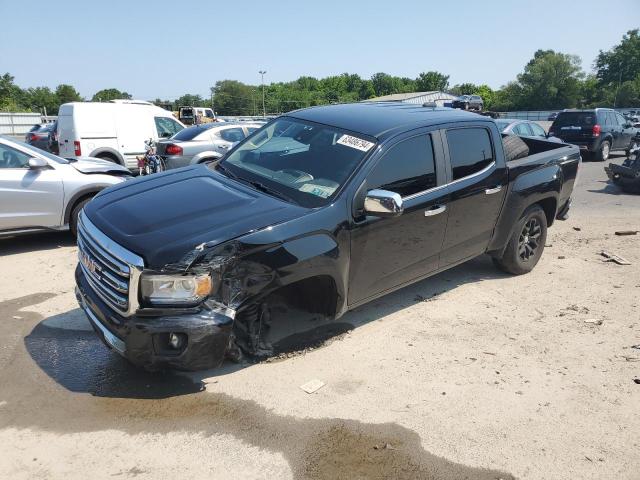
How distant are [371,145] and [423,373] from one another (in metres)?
1.85

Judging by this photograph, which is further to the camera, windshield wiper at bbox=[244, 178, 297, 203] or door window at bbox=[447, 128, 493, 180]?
door window at bbox=[447, 128, 493, 180]

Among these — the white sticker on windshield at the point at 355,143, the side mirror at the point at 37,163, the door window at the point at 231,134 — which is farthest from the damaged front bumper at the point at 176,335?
the door window at the point at 231,134

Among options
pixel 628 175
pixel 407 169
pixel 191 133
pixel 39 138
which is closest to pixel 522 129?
pixel 628 175

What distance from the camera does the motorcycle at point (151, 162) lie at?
36.4ft

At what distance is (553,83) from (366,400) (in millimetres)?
97564

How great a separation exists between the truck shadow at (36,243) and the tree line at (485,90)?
5066 cm

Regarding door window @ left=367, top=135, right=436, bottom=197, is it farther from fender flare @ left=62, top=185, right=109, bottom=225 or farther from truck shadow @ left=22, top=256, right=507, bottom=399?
fender flare @ left=62, top=185, right=109, bottom=225

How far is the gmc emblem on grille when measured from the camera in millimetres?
3436

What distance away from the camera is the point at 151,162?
1123 centimetres

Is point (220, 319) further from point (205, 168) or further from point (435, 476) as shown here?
point (205, 168)

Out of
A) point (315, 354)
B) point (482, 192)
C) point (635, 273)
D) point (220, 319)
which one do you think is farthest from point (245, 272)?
point (635, 273)

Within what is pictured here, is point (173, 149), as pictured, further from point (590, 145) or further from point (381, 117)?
point (590, 145)

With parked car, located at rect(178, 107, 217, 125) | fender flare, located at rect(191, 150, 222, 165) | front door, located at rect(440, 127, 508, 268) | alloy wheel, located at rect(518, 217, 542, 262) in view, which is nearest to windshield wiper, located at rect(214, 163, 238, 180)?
front door, located at rect(440, 127, 508, 268)

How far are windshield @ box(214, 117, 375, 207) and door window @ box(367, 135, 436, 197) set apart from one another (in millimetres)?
195
